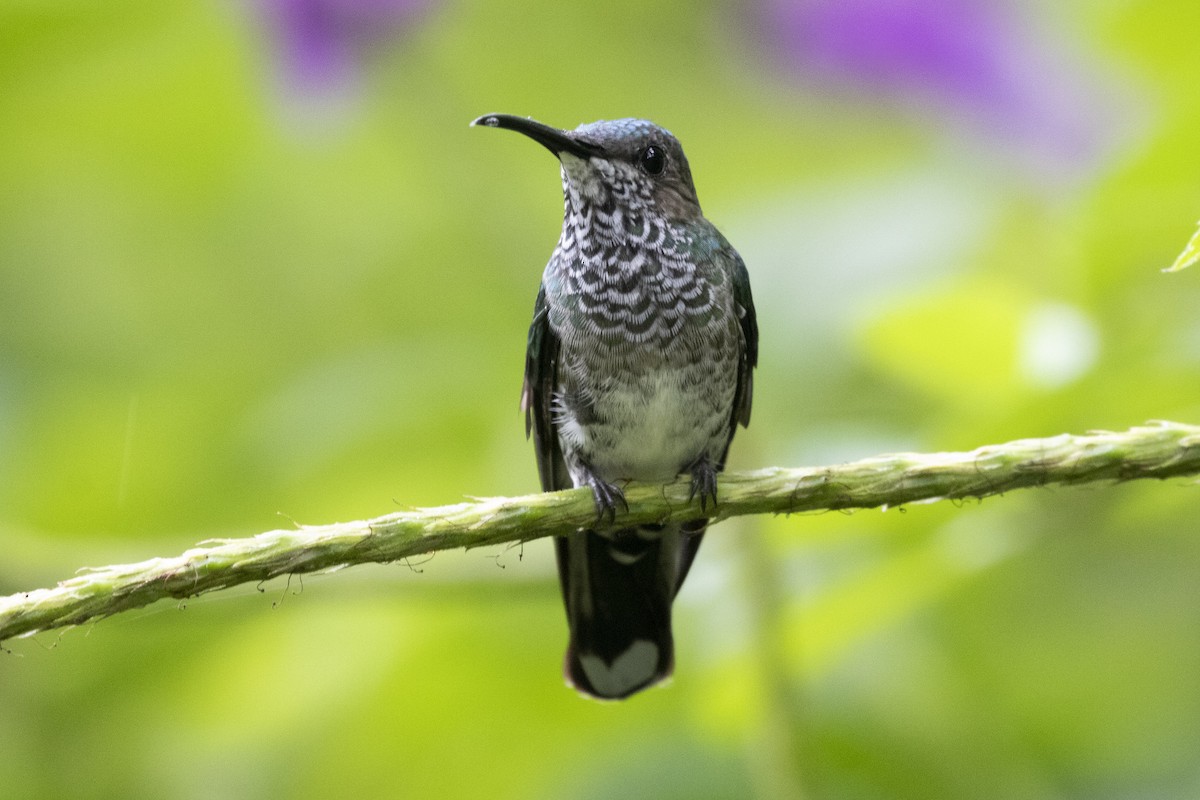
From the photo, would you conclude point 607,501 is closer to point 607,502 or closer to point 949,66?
point 607,502

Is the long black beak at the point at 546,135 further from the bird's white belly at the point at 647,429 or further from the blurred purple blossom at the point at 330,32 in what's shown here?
the blurred purple blossom at the point at 330,32

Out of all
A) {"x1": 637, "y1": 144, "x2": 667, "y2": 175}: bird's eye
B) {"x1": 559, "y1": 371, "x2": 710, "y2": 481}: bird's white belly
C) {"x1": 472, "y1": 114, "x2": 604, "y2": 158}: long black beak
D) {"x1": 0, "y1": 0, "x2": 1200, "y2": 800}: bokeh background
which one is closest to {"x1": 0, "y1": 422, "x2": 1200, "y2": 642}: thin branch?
{"x1": 0, "y1": 0, "x2": 1200, "y2": 800}: bokeh background

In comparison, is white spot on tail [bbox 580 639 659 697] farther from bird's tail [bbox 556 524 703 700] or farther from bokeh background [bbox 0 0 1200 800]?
bokeh background [bbox 0 0 1200 800]

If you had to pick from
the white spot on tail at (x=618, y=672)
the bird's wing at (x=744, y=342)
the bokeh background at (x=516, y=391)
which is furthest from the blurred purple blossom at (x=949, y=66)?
the white spot on tail at (x=618, y=672)

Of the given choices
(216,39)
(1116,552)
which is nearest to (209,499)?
(216,39)

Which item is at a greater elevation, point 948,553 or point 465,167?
point 465,167

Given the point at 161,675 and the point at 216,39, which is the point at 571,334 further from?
the point at 216,39

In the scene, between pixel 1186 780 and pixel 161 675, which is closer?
pixel 1186 780
